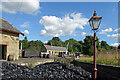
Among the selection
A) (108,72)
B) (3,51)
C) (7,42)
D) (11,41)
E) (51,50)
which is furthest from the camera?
(51,50)

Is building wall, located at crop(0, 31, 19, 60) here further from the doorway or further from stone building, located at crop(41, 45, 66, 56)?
stone building, located at crop(41, 45, 66, 56)

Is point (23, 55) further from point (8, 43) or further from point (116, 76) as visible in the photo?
point (116, 76)

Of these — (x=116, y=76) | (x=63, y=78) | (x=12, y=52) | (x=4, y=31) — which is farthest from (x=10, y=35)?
(x=116, y=76)

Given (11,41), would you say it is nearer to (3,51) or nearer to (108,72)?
(3,51)

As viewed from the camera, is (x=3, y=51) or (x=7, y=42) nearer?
(x=7, y=42)

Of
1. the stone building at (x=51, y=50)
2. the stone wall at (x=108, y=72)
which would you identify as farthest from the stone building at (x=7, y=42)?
the stone building at (x=51, y=50)

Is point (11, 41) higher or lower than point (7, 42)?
higher

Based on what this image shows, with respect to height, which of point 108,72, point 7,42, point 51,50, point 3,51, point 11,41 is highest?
point 11,41

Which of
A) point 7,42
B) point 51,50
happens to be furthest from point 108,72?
point 51,50

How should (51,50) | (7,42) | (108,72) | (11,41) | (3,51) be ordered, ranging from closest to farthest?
1. (108,72)
2. (7,42)
3. (3,51)
4. (11,41)
5. (51,50)

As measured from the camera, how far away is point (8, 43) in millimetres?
11211

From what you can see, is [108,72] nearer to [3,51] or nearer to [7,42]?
[7,42]

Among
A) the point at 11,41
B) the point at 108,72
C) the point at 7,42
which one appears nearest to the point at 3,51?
the point at 7,42

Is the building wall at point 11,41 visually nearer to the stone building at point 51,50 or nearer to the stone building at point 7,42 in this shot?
the stone building at point 7,42
